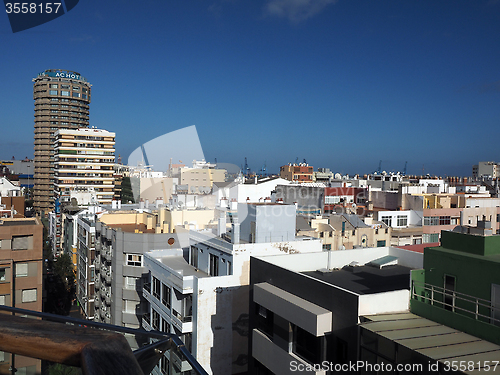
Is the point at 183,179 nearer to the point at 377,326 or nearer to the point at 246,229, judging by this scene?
the point at 246,229

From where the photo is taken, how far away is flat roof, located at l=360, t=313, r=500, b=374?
233 inches

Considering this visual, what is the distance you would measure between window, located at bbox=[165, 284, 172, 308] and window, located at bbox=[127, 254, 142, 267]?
5.08 meters

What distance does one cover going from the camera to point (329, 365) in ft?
26.9

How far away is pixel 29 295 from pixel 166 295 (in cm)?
560

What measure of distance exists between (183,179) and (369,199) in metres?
45.9

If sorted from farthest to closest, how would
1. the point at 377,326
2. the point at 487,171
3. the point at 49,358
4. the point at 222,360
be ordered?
the point at 487,171 → the point at 222,360 → the point at 377,326 → the point at 49,358

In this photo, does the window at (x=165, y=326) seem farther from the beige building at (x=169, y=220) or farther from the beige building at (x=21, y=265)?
the beige building at (x=169, y=220)

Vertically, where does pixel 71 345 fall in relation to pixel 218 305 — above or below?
above

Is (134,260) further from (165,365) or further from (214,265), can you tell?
(165,365)

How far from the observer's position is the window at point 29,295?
1599cm

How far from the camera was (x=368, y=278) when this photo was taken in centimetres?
1123

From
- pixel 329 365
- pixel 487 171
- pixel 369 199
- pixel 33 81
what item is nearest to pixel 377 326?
pixel 329 365

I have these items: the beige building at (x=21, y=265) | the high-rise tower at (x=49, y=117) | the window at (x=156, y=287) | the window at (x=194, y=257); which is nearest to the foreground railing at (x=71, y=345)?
the window at (x=156, y=287)

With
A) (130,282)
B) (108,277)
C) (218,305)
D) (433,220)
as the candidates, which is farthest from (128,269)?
(433,220)
